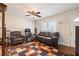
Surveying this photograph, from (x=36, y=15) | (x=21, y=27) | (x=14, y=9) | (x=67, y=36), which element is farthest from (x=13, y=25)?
(x=67, y=36)

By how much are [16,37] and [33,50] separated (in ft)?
1.79

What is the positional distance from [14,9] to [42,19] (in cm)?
75

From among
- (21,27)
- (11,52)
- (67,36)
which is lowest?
(11,52)

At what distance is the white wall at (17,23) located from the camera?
2.13m

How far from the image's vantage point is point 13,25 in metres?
2.19

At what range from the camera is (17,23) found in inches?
88.0

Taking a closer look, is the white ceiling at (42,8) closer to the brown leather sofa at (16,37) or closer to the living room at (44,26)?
the living room at (44,26)

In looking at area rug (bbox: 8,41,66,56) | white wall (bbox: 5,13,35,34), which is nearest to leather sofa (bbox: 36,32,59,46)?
area rug (bbox: 8,41,66,56)

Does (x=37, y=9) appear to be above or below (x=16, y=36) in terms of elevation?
above

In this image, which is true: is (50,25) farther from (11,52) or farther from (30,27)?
(11,52)

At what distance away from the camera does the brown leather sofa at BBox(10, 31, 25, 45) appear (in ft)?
7.20

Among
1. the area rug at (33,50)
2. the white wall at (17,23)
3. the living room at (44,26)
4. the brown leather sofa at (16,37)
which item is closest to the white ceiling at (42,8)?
the living room at (44,26)

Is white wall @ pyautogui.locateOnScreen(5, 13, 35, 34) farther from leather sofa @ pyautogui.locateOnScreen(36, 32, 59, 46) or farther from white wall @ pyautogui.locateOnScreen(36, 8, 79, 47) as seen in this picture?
leather sofa @ pyautogui.locateOnScreen(36, 32, 59, 46)

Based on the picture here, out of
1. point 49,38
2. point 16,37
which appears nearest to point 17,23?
point 16,37
